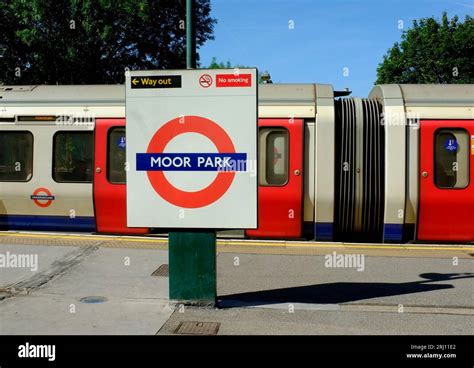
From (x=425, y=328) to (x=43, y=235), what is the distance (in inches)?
290

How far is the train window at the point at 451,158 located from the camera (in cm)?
979

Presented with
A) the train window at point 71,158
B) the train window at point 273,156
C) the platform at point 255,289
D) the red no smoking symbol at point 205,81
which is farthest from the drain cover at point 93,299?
the train window at point 71,158

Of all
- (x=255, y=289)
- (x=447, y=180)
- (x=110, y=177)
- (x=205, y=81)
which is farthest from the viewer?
(x=110, y=177)

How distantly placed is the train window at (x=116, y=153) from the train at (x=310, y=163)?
0.02 m

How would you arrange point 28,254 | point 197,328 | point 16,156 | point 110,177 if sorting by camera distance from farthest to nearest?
point 16,156 → point 110,177 → point 28,254 → point 197,328

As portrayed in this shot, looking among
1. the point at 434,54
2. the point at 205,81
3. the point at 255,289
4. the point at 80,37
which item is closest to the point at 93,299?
the point at 255,289

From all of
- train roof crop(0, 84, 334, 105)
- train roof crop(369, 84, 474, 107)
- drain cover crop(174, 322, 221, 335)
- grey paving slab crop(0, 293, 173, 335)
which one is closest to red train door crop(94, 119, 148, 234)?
train roof crop(0, 84, 334, 105)

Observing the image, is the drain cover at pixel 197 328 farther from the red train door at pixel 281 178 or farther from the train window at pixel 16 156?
the train window at pixel 16 156

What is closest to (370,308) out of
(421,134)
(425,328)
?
(425,328)

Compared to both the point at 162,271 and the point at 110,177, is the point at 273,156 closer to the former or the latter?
the point at 110,177

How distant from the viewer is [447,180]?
980 centimetres

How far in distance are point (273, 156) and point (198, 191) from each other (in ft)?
14.3

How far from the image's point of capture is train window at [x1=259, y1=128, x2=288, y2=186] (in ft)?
32.8
